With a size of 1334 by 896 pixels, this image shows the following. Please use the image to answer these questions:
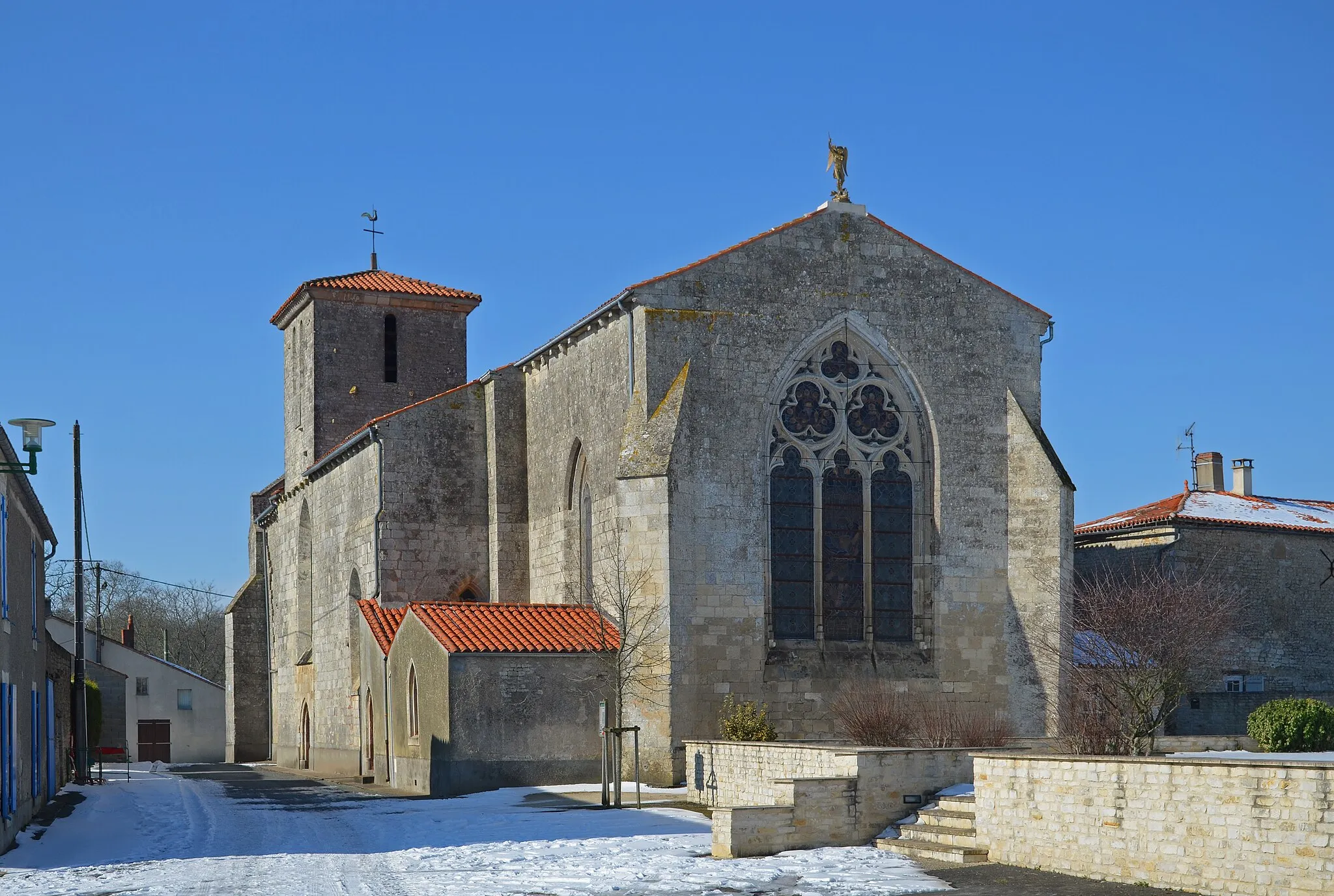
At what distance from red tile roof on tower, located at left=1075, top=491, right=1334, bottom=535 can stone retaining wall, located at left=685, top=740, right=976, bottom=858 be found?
46.4 feet

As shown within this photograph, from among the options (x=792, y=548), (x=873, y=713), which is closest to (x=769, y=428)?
(x=792, y=548)

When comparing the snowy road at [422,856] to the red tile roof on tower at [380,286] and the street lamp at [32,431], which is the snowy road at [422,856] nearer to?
the street lamp at [32,431]

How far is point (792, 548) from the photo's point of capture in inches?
1016

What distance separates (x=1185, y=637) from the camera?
2522 centimetres

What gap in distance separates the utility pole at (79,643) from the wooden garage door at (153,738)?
20244 millimetres

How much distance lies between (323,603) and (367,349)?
653 cm

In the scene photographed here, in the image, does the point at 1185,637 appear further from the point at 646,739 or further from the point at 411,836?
Result: the point at 411,836

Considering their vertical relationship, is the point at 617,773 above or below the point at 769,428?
below

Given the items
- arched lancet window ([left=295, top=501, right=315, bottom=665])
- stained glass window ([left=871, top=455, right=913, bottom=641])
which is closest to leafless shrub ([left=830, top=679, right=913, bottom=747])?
stained glass window ([left=871, top=455, right=913, bottom=641])

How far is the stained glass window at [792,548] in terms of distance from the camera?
84.1 ft

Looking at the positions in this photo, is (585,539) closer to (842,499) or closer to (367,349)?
(842,499)

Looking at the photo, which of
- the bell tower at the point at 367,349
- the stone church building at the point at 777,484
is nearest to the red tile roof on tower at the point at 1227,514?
the stone church building at the point at 777,484

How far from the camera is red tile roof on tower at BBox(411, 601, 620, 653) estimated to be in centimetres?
2469

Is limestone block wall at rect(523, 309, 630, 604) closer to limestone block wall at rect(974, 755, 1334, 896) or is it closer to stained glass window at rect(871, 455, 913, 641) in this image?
stained glass window at rect(871, 455, 913, 641)
